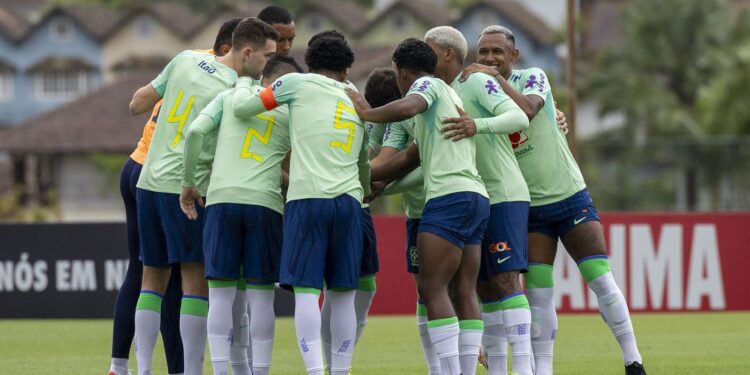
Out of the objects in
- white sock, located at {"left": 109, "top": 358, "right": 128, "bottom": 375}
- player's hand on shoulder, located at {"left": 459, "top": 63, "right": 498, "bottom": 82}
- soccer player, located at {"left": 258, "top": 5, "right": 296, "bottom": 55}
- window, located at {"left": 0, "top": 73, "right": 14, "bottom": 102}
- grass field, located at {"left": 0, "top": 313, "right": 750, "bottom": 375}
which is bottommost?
grass field, located at {"left": 0, "top": 313, "right": 750, "bottom": 375}

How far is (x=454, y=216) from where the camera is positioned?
345 inches

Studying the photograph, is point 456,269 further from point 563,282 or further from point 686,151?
point 686,151

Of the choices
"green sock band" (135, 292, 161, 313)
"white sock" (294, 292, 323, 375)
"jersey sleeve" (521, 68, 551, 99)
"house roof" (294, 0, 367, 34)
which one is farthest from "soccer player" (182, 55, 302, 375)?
"house roof" (294, 0, 367, 34)

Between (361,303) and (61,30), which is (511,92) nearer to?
(361,303)

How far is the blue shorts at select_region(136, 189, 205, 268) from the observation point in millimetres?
9133

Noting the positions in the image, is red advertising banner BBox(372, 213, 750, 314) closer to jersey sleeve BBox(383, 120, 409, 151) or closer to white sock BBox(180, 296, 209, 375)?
jersey sleeve BBox(383, 120, 409, 151)

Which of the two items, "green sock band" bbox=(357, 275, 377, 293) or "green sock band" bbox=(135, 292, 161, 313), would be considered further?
"green sock band" bbox=(357, 275, 377, 293)

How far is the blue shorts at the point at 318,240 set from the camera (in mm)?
8562

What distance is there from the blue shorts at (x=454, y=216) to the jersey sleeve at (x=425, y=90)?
23.9 inches

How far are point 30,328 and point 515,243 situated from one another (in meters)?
8.82

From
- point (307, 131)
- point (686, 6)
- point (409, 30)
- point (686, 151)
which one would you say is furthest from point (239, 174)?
point (409, 30)

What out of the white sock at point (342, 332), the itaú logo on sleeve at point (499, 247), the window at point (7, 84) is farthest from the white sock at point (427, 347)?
the window at point (7, 84)

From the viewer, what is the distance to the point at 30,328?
648 inches

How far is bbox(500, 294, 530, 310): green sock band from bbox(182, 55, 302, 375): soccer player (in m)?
1.49
